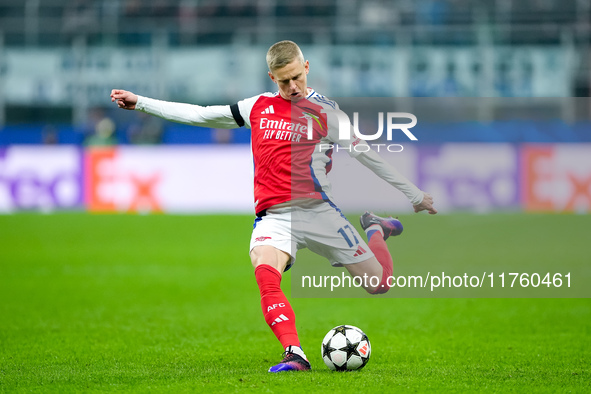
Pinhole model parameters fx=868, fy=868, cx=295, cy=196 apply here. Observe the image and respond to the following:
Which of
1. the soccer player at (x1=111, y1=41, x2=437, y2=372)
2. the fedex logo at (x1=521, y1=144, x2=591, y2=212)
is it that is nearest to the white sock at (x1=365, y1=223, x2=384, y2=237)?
the soccer player at (x1=111, y1=41, x2=437, y2=372)

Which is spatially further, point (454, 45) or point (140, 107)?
point (454, 45)

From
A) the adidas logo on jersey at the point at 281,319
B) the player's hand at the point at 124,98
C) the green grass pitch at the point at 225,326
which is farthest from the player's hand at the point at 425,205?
the player's hand at the point at 124,98

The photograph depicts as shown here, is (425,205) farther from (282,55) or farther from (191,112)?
(191,112)

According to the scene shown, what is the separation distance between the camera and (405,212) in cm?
697

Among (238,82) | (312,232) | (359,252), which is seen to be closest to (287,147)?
(312,232)

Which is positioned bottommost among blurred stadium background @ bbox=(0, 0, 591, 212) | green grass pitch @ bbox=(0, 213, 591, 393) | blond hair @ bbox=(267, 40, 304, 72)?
green grass pitch @ bbox=(0, 213, 591, 393)

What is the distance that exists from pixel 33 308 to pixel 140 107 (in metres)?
4.11

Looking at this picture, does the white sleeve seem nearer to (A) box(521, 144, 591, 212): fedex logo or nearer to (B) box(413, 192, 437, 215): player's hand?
(B) box(413, 192, 437, 215): player's hand

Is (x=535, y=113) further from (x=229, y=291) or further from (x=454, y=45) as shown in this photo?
(x=229, y=291)

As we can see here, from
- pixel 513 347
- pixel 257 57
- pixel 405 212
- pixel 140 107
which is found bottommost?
pixel 513 347

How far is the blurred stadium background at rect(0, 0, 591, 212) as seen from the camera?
19.4 m

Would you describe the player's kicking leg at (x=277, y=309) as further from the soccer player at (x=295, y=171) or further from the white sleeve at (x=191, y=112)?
the white sleeve at (x=191, y=112)

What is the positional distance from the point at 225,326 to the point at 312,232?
270cm

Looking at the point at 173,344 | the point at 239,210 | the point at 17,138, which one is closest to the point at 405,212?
the point at 173,344
